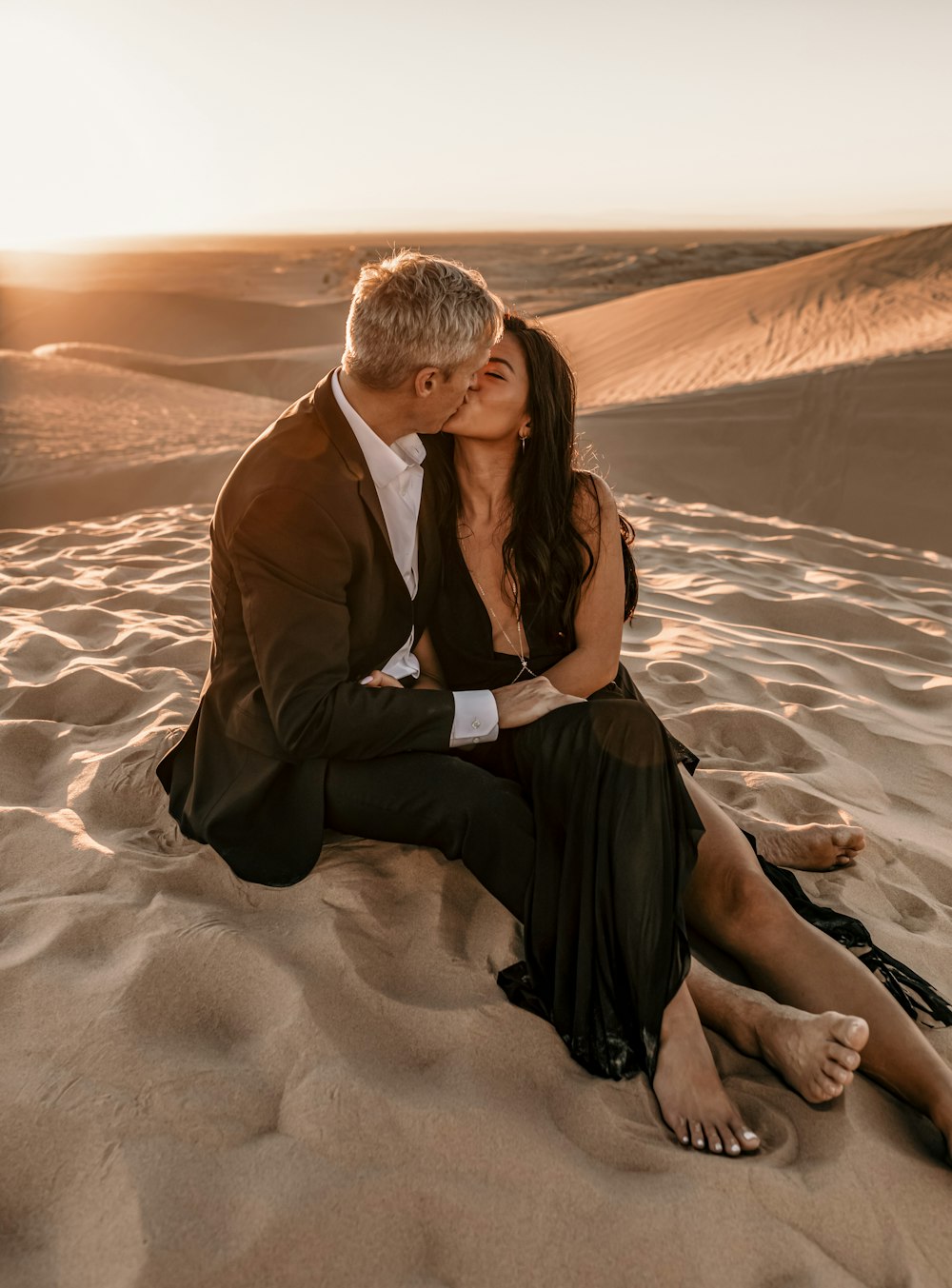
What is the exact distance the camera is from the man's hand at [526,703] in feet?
8.00

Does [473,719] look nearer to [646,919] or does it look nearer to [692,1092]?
[646,919]

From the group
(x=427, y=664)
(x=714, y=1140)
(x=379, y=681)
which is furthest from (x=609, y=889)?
(x=427, y=664)

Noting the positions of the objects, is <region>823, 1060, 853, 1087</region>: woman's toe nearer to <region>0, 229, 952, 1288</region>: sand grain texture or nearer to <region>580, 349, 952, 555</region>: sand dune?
<region>0, 229, 952, 1288</region>: sand grain texture

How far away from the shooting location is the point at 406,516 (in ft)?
8.80

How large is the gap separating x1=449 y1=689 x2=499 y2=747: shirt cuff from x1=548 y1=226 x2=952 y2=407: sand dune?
9.95 m

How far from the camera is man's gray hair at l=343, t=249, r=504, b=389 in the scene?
7.63 feet

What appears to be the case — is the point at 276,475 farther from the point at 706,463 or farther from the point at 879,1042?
the point at 706,463

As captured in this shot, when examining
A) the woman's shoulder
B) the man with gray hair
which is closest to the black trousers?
the man with gray hair

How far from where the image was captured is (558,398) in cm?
281

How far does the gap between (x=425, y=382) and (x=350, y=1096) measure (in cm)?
152

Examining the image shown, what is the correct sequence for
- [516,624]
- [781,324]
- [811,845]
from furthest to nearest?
[781,324], [516,624], [811,845]

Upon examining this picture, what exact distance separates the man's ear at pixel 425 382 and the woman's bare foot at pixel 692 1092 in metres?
1.43

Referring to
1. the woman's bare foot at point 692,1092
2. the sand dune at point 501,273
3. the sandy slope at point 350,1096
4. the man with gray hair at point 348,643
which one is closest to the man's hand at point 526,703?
the man with gray hair at point 348,643

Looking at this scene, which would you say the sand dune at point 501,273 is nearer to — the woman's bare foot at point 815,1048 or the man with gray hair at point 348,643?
the man with gray hair at point 348,643
